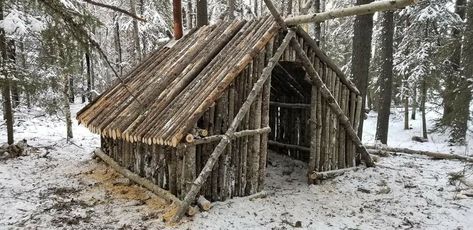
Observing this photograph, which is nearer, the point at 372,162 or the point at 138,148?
the point at 138,148

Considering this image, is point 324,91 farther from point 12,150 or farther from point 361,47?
point 12,150

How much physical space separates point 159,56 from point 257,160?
14.9 feet

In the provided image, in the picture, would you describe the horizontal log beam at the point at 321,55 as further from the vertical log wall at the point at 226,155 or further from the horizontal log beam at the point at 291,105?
the horizontal log beam at the point at 291,105

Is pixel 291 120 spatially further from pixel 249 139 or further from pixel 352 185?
pixel 249 139

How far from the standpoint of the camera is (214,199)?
7.43 metres

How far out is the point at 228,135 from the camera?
7.23m

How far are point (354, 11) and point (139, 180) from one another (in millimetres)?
5432

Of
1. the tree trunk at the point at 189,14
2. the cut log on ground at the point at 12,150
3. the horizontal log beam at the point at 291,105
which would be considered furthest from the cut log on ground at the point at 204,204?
the tree trunk at the point at 189,14

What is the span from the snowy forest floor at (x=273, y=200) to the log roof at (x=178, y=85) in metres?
1.31

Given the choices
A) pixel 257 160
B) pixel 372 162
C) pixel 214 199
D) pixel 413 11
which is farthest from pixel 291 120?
pixel 413 11

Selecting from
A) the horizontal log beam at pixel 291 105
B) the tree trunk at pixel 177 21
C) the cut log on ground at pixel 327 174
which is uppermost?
the tree trunk at pixel 177 21

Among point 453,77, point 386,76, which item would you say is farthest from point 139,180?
point 453,77

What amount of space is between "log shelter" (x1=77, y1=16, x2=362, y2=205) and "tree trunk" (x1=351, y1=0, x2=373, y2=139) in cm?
114

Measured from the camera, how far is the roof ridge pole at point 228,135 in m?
6.73
